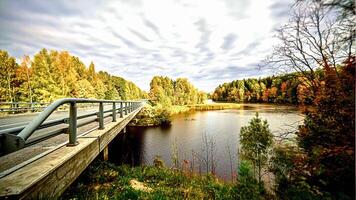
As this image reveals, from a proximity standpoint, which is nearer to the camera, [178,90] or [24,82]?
[24,82]

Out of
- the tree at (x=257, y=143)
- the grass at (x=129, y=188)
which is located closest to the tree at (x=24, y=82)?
the grass at (x=129, y=188)

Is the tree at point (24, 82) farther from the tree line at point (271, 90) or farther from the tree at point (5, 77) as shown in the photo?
the tree line at point (271, 90)

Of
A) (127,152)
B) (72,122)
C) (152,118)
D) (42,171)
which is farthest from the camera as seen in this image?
(152,118)

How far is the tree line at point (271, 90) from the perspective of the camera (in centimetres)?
659

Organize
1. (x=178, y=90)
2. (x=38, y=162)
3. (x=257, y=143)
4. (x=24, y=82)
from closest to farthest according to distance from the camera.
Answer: (x=38, y=162) → (x=257, y=143) → (x=24, y=82) → (x=178, y=90)

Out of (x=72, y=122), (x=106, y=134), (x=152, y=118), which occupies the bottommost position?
(x=152, y=118)

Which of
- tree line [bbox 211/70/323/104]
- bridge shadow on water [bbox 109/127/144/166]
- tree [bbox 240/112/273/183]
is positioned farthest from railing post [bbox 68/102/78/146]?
tree [bbox 240/112/273/183]

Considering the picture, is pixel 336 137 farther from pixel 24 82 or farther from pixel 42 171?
pixel 24 82

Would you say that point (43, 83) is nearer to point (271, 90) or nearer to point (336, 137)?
point (271, 90)

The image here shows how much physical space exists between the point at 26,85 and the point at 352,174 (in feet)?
118

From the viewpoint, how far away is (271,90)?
1912cm

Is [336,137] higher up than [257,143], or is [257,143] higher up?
[336,137]

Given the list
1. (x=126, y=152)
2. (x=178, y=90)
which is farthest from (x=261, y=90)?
(x=126, y=152)

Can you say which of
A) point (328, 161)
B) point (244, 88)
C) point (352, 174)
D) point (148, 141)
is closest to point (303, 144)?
point (328, 161)
